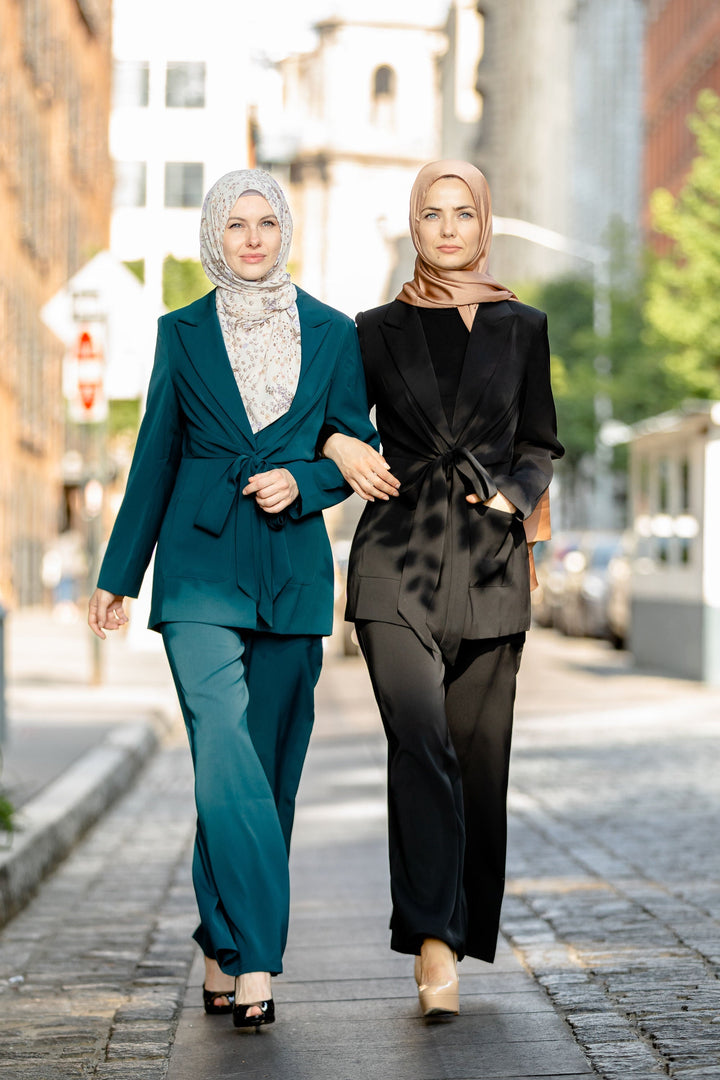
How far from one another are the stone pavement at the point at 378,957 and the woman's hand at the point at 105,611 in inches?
38.8

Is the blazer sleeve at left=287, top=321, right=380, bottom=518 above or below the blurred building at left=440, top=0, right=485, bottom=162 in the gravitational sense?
below

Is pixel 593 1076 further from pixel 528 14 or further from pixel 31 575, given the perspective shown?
pixel 528 14

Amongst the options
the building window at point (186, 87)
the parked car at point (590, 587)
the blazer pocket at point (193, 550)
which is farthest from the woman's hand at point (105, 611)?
the building window at point (186, 87)

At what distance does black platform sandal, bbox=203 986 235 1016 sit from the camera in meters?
5.14

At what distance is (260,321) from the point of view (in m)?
5.14

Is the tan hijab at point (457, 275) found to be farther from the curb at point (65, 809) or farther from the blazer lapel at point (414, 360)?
the curb at point (65, 809)

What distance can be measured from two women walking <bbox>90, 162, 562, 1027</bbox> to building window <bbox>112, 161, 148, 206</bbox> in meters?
86.5

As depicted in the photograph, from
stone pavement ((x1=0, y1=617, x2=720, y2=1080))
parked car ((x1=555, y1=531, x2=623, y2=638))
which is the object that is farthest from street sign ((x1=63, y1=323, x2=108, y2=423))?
parked car ((x1=555, y1=531, x2=623, y2=638))

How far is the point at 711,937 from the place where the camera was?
607 centimetres

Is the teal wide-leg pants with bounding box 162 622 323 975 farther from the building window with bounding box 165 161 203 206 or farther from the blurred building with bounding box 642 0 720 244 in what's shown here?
the building window with bounding box 165 161 203 206

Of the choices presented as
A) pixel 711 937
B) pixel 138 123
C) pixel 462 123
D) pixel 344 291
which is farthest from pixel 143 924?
pixel 462 123

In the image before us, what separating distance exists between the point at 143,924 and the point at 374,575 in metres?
2.26

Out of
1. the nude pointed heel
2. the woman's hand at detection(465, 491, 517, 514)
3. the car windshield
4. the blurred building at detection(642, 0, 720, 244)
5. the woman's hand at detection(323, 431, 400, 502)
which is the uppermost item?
the blurred building at detection(642, 0, 720, 244)

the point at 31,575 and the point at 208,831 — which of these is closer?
the point at 208,831
